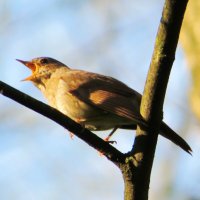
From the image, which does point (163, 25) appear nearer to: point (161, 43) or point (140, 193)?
point (161, 43)

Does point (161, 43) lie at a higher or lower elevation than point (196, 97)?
lower

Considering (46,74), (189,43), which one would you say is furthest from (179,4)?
(46,74)

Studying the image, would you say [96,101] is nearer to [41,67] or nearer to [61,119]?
[61,119]

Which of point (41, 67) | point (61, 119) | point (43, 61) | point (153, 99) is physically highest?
point (43, 61)

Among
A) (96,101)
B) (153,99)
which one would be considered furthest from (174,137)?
(153,99)

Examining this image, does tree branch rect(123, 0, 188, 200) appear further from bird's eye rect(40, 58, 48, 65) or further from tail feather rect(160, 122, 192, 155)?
bird's eye rect(40, 58, 48, 65)

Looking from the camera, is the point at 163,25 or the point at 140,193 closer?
the point at 163,25
